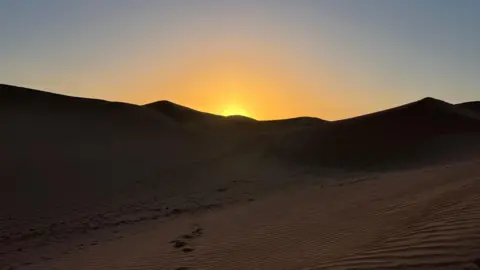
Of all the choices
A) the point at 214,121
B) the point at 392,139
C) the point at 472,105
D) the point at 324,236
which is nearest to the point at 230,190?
the point at 324,236

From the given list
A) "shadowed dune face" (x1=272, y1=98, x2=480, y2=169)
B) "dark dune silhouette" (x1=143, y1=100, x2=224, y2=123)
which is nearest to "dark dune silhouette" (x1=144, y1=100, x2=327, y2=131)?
"dark dune silhouette" (x1=143, y1=100, x2=224, y2=123)

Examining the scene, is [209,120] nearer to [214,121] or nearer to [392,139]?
[214,121]

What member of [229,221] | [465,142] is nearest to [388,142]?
[465,142]

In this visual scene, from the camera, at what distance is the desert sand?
6945mm

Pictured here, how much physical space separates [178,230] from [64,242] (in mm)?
2312

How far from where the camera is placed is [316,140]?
92.7ft

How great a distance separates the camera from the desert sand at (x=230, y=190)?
22.8ft

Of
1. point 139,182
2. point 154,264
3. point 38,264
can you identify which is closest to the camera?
point 154,264

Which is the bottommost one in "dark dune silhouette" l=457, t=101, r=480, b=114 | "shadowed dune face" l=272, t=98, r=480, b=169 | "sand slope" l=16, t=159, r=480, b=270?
"sand slope" l=16, t=159, r=480, b=270

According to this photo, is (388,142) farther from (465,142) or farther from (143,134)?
(143,134)

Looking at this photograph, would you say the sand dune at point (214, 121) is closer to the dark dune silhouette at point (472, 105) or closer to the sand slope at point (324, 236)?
the dark dune silhouette at point (472, 105)

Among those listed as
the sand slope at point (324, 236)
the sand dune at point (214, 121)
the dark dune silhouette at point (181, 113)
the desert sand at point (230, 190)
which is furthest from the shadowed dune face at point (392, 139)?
the dark dune silhouette at point (181, 113)

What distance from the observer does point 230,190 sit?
711 inches

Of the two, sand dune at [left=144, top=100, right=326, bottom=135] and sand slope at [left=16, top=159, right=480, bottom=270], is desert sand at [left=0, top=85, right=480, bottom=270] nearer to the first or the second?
sand slope at [left=16, top=159, right=480, bottom=270]
